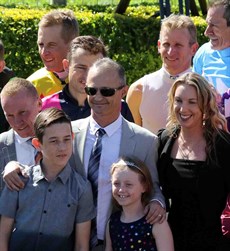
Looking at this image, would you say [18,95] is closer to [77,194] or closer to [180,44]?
[77,194]

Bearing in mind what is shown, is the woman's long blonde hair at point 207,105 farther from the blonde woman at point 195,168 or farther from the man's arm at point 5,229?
the man's arm at point 5,229

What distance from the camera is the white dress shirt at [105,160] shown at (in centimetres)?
509

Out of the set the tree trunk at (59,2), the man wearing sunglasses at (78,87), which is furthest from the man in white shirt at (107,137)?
the tree trunk at (59,2)

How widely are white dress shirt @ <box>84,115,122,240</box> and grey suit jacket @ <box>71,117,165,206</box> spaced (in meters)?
0.03

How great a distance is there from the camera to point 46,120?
493 centimetres

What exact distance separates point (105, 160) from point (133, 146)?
0.20 meters

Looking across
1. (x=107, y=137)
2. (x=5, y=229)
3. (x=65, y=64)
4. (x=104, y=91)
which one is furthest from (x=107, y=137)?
(x=65, y=64)

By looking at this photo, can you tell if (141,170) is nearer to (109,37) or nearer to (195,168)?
(195,168)

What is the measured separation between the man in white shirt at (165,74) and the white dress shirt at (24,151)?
4.29 ft

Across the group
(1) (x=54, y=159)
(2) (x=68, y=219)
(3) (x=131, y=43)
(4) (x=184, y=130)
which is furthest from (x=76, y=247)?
(3) (x=131, y=43)

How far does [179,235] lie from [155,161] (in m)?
0.50

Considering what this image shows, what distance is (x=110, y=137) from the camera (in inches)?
202

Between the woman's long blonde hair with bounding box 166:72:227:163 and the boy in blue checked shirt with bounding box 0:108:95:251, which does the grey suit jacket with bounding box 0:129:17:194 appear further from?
the woman's long blonde hair with bounding box 166:72:227:163

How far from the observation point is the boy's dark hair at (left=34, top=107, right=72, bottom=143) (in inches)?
194
